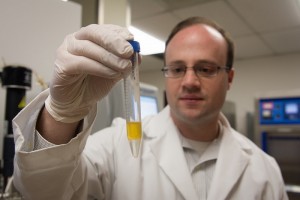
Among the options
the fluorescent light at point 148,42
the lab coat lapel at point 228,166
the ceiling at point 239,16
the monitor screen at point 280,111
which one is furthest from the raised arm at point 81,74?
the fluorescent light at point 148,42

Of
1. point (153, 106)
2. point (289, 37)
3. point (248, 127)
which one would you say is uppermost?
point (289, 37)

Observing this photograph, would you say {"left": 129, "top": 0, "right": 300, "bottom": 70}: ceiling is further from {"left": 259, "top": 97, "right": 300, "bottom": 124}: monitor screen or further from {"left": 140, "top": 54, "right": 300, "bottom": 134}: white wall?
{"left": 259, "top": 97, "right": 300, "bottom": 124}: monitor screen

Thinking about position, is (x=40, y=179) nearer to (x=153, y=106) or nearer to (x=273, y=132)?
(x=153, y=106)

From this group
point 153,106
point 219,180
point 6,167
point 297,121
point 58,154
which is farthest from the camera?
point 297,121

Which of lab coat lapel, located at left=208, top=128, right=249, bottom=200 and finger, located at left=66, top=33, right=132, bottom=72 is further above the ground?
finger, located at left=66, top=33, right=132, bottom=72

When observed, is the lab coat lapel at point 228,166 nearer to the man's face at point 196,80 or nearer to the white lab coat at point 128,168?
the white lab coat at point 128,168

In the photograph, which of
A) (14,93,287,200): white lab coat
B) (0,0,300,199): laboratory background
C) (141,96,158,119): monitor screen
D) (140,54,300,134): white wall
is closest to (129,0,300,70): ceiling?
(0,0,300,199): laboratory background

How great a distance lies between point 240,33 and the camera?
10.6 feet

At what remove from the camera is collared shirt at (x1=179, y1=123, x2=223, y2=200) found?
988 mm

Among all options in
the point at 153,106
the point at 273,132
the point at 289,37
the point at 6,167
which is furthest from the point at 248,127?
the point at 6,167

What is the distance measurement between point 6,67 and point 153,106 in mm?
1030

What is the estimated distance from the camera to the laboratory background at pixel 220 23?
3.19 feet

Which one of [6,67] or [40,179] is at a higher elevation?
[6,67]

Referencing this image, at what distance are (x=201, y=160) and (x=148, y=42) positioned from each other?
2.87 m
